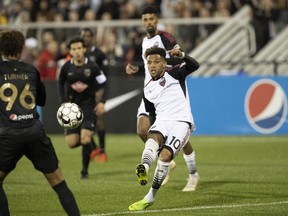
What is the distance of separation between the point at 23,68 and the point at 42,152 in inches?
35.6

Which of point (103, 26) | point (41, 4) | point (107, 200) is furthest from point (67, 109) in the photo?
point (41, 4)

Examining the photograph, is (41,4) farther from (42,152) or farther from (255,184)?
(42,152)

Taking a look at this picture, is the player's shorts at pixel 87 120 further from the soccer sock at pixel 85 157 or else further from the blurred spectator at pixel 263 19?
the blurred spectator at pixel 263 19

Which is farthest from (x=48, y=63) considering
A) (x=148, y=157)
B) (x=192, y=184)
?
(x=148, y=157)

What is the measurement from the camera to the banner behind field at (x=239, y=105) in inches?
813

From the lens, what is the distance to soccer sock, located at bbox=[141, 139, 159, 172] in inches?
393

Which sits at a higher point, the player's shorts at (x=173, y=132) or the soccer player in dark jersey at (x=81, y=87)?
the player's shorts at (x=173, y=132)

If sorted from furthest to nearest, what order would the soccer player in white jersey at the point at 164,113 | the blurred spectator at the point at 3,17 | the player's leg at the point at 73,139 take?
the blurred spectator at the point at 3,17
the player's leg at the point at 73,139
the soccer player in white jersey at the point at 164,113

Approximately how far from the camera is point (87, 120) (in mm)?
14086

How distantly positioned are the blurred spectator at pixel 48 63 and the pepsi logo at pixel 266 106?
577 centimetres

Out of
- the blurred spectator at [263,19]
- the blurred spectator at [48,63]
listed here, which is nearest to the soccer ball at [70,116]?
the blurred spectator at [48,63]

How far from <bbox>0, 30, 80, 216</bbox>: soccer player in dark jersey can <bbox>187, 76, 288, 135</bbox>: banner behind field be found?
41.6ft

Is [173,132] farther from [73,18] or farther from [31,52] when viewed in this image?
[73,18]

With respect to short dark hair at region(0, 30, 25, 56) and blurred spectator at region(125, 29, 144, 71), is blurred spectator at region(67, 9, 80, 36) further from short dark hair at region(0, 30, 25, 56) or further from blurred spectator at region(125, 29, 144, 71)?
short dark hair at region(0, 30, 25, 56)
